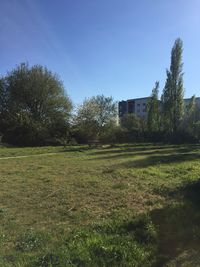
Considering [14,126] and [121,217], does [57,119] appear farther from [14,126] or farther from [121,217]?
[121,217]

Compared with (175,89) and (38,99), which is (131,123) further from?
(38,99)

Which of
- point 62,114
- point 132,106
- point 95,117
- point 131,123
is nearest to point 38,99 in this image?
point 62,114

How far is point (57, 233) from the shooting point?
6.59 metres

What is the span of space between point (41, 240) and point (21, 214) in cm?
187

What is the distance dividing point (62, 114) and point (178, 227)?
4446 cm

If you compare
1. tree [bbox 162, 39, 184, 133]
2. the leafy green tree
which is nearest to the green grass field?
tree [bbox 162, 39, 184, 133]

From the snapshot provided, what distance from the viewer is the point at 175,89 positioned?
5484 centimetres

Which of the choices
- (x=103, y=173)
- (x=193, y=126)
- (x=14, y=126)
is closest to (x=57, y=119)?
(x=14, y=126)

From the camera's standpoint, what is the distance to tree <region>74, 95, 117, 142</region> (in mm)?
51375

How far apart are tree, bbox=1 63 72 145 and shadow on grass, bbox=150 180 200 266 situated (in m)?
39.9

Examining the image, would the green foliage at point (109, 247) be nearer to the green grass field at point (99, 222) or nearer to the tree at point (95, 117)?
the green grass field at point (99, 222)

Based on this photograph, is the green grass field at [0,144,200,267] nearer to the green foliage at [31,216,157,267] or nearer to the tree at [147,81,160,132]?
the green foliage at [31,216,157,267]

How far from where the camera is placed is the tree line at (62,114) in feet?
153

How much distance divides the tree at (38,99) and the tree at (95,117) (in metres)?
2.11
